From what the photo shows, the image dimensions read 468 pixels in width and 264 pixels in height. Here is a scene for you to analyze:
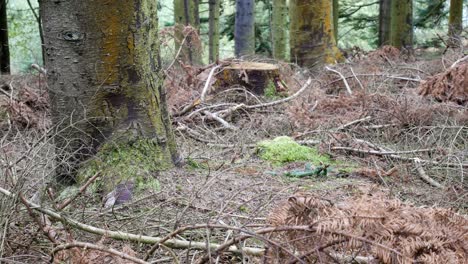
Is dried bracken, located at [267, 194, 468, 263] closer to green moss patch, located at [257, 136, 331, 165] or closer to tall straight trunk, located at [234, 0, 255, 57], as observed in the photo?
green moss patch, located at [257, 136, 331, 165]

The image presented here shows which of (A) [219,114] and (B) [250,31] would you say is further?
(B) [250,31]

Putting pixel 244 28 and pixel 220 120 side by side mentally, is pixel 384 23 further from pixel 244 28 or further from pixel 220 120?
pixel 220 120

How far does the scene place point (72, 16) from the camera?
3471 mm

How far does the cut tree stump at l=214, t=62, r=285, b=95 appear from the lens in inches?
282

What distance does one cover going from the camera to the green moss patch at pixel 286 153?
14.8 ft

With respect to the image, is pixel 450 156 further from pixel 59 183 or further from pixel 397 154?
pixel 59 183

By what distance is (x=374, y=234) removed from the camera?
5.82ft

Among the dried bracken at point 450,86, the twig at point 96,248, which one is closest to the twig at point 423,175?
the dried bracken at point 450,86

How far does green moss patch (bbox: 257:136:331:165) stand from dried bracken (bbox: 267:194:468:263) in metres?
2.50

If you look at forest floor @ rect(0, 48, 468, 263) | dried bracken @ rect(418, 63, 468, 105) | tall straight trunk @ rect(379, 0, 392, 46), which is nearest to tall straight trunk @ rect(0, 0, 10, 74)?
forest floor @ rect(0, 48, 468, 263)

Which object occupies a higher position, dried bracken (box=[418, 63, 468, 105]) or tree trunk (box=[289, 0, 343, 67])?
tree trunk (box=[289, 0, 343, 67])

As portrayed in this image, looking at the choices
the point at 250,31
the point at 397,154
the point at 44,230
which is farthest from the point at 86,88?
the point at 250,31

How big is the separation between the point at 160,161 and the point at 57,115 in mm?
752

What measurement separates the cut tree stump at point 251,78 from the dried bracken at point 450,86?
1.97 metres
